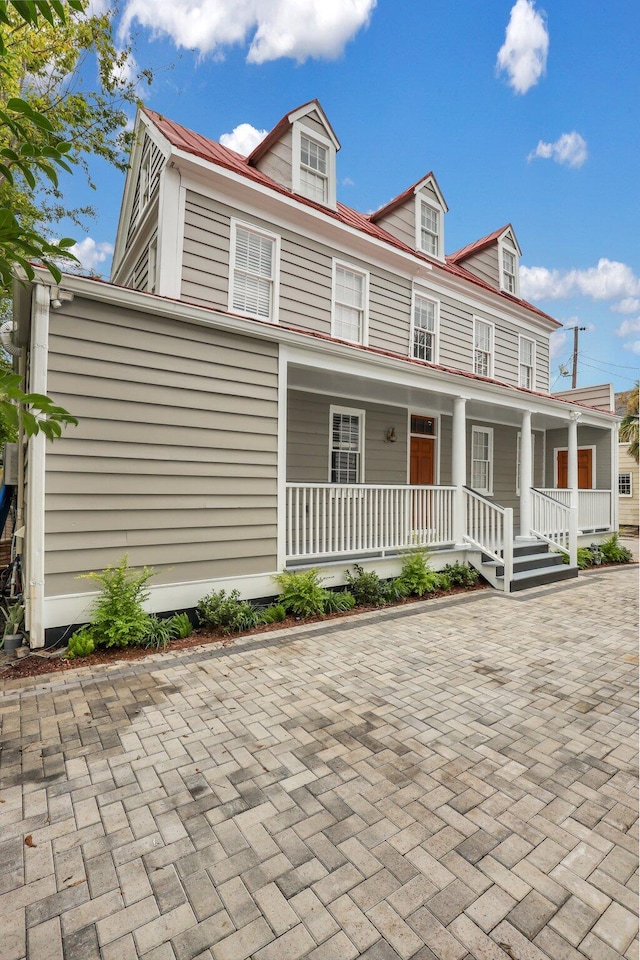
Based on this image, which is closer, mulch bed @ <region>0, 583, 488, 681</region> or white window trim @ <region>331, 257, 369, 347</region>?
mulch bed @ <region>0, 583, 488, 681</region>

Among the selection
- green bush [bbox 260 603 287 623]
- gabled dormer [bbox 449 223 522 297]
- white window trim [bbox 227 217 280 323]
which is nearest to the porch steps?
green bush [bbox 260 603 287 623]

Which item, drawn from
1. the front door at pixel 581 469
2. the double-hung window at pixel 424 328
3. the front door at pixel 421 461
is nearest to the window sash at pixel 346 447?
the front door at pixel 421 461

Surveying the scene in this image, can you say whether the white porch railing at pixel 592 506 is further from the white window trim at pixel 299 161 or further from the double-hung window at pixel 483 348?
the white window trim at pixel 299 161

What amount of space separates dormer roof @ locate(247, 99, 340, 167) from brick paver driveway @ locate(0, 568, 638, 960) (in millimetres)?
8746

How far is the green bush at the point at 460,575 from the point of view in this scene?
303 inches

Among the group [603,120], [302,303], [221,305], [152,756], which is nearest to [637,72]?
[603,120]

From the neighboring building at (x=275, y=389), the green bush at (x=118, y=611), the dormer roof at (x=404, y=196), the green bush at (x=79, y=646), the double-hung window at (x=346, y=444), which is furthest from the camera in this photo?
the dormer roof at (x=404, y=196)

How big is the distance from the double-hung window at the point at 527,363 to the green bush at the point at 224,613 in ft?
34.0

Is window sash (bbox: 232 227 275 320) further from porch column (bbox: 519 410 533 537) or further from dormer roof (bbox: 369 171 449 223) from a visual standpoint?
porch column (bbox: 519 410 533 537)

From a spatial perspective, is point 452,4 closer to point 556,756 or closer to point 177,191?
point 177,191

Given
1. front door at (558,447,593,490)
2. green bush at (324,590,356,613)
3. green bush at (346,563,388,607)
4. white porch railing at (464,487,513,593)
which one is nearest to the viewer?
green bush at (324,590,356,613)

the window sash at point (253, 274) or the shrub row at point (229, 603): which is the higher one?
the window sash at point (253, 274)

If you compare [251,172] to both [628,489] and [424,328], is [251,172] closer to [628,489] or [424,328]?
[424,328]

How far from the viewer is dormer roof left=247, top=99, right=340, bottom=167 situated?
786 cm
